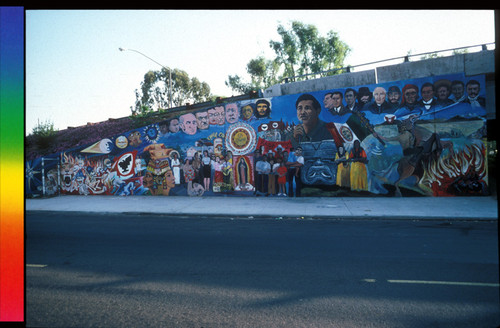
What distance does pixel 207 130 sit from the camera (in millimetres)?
15789

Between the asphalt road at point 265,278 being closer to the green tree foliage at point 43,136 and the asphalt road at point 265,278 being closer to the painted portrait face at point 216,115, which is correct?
the painted portrait face at point 216,115

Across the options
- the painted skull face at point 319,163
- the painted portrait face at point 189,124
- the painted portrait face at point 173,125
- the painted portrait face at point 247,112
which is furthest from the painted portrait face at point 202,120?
the painted skull face at point 319,163

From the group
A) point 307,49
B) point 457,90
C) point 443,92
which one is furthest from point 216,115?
point 307,49

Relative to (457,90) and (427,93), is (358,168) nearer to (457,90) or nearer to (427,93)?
(427,93)

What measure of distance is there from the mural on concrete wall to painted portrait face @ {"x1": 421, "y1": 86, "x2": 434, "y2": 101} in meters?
0.04

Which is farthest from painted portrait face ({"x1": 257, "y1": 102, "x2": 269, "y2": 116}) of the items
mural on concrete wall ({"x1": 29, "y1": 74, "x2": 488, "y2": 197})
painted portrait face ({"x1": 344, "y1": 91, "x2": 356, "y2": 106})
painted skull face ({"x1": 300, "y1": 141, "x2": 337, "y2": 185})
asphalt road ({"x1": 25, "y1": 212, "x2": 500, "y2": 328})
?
asphalt road ({"x1": 25, "y1": 212, "x2": 500, "y2": 328})

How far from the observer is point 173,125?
52.9 feet

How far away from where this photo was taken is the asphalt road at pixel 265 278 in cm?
365

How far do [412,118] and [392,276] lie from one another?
1041cm

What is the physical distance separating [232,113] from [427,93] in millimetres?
7957

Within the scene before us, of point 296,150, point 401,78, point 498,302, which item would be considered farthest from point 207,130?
point 498,302

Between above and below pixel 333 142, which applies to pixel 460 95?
above

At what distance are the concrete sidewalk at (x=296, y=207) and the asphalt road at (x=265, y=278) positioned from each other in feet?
6.52
